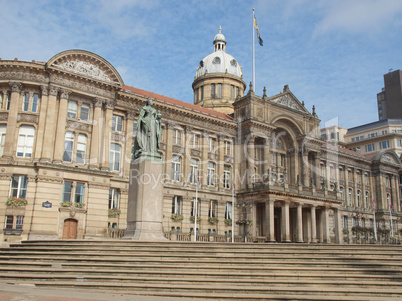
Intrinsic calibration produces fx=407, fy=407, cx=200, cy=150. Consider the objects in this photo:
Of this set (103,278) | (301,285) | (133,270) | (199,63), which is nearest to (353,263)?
(301,285)

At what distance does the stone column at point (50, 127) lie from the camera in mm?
35625

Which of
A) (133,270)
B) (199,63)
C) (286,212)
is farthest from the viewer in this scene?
(199,63)

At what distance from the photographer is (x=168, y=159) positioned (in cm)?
4519

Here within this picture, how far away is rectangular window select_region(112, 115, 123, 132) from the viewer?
139 ft

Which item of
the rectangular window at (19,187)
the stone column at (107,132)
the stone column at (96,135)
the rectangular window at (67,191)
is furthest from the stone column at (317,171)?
the rectangular window at (19,187)

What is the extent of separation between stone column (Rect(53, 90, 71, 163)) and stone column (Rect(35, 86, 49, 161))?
124cm

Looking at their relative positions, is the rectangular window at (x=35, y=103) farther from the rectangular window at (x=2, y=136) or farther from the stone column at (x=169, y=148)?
the stone column at (x=169, y=148)

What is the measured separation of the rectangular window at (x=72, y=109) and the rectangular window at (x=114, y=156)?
198 inches

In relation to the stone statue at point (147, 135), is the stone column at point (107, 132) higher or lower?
higher

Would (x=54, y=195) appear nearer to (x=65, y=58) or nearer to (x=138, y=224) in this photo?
(x=65, y=58)

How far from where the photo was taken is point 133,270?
15.9 m

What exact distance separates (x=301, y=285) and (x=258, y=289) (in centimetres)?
191

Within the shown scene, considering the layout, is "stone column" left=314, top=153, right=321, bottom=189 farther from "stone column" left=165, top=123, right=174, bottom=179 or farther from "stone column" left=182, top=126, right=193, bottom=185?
"stone column" left=165, top=123, right=174, bottom=179

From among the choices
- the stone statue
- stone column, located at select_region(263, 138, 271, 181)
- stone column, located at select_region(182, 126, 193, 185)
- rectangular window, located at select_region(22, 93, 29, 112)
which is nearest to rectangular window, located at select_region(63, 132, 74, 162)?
rectangular window, located at select_region(22, 93, 29, 112)
